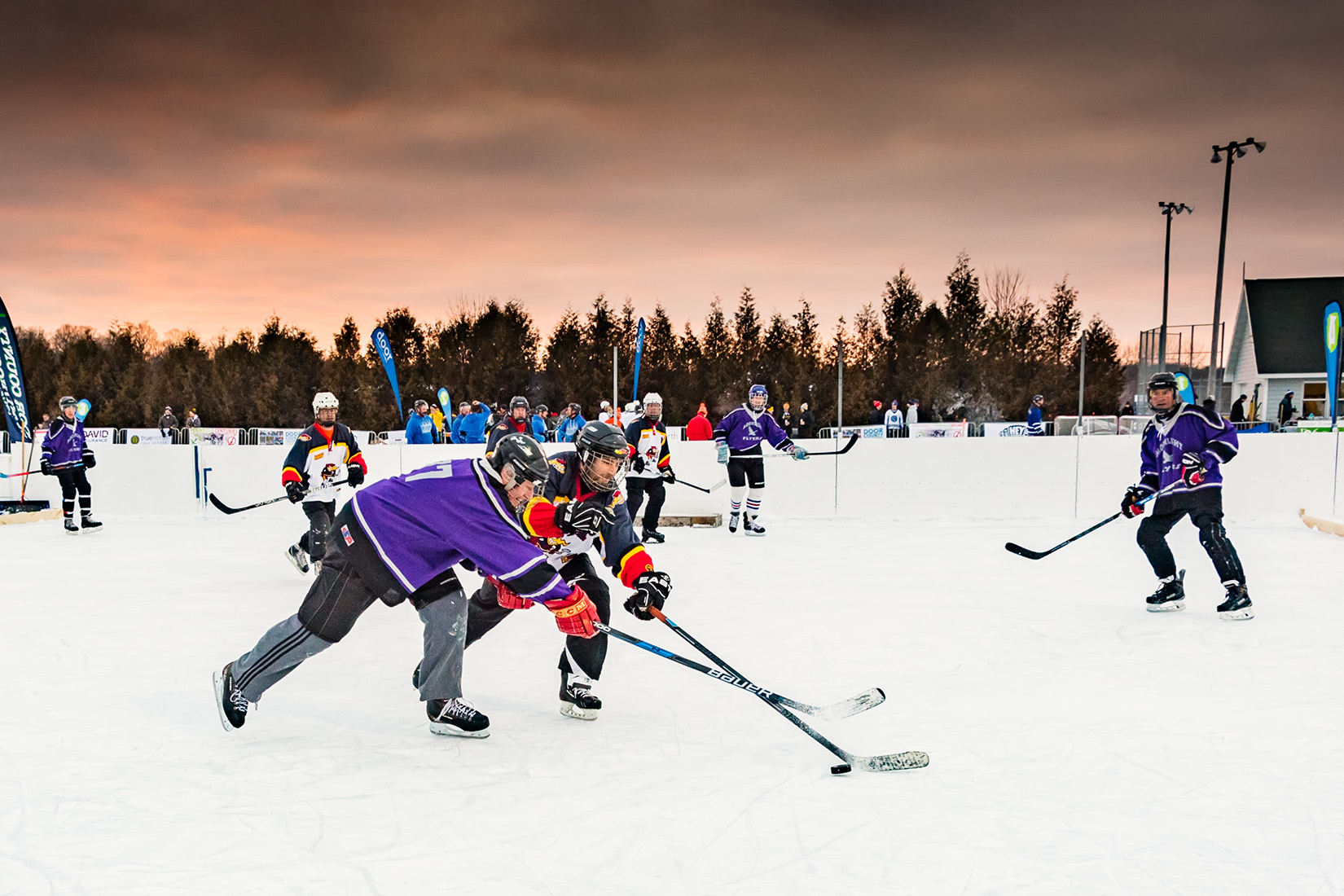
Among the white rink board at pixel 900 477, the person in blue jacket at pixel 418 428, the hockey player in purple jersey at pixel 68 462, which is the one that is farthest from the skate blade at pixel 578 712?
the person in blue jacket at pixel 418 428

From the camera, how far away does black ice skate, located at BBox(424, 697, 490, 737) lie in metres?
2.71

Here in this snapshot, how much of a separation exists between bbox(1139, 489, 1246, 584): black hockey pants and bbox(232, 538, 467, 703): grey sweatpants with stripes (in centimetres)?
365

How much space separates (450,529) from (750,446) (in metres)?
5.89

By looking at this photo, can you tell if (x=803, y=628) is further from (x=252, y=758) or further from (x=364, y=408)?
(x=364, y=408)

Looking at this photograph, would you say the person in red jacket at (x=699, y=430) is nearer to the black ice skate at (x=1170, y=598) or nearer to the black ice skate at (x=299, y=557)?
the black ice skate at (x=299, y=557)

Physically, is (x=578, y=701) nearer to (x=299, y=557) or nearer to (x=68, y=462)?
(x=299, y=557)

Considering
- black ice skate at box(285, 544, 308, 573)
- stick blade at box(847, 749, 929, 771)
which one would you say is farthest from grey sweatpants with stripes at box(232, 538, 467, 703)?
black ice skate at box(285, 544, 308, 573)

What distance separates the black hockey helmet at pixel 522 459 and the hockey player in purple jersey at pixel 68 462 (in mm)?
7434

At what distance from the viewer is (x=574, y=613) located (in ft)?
8.37

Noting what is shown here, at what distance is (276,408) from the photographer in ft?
118

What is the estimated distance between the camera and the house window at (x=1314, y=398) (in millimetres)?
22000

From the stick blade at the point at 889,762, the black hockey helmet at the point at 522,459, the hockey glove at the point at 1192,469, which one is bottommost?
the stick blade at the point at 889,762

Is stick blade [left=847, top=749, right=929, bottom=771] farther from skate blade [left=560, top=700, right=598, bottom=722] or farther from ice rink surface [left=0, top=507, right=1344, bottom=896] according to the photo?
skate blade [left=560, top=700, right=598, bottom=722]

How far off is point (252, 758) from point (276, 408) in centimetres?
3667
